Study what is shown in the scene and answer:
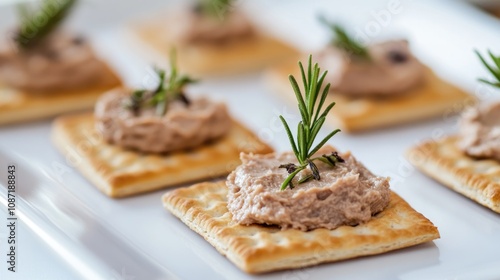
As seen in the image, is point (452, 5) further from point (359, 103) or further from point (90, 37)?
point (90, 37)

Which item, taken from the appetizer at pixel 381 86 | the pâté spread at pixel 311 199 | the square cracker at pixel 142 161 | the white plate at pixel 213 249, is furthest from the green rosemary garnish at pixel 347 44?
the pâté spread at pixel 311 199

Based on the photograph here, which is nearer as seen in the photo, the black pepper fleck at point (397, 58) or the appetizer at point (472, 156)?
the appetizer at point (472, 156)

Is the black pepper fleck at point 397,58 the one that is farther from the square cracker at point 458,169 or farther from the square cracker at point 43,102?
the square cracker at point 43,102

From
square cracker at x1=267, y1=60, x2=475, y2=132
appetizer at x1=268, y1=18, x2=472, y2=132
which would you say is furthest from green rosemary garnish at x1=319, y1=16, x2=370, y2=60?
square cracker at x1=267, y1=60, x2=475, y2=132

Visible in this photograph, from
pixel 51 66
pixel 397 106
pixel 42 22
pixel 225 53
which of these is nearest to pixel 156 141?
pixel 51 66

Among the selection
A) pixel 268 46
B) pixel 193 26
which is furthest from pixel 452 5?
pixel 193 26

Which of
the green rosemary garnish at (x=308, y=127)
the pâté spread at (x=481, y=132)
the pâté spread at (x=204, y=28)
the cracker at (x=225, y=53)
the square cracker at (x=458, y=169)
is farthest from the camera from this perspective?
the pâté spread at (x=204, y=28)

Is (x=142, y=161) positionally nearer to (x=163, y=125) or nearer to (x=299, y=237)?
(x=163, y=125)
